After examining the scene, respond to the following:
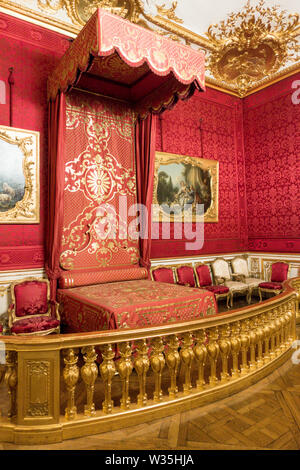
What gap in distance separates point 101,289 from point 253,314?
2012 mm

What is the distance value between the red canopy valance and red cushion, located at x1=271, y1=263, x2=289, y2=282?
12.9 feet

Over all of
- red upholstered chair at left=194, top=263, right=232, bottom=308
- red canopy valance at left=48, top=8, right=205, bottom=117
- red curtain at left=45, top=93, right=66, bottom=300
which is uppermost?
red canopy valance at left=48, top=8, right=205, bottom=117

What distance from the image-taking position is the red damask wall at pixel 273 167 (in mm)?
6254

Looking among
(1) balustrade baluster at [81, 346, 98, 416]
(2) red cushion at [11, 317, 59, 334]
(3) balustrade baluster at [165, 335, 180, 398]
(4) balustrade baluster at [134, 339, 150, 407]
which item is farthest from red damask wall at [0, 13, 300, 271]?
(1) balustrade baluster at [81, 346, 98, 416]

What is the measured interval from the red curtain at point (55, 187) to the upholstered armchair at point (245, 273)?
3807 mm

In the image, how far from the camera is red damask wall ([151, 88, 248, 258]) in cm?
602

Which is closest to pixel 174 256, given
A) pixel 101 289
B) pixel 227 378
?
→ pixel 101 289

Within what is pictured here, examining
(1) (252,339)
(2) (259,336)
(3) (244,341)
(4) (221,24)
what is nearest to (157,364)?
(3) (244,341)

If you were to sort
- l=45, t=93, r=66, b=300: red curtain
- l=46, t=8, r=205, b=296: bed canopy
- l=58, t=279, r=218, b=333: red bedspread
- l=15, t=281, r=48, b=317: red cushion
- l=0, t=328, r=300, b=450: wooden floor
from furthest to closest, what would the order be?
l=45, t=93, r=66, b=300: red curtain → l=15, t=281, r=48, b=317: red cushion → l=46, t=8, r=205, b=296: bed canopy → l=58, t=279, r=218, b=333: red bedspread → l=0, t=328, r=300, b=450: wooden floor

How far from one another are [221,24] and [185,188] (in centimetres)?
284

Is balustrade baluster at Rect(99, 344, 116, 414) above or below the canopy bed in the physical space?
below

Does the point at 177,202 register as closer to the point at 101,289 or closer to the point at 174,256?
the point at 174,256

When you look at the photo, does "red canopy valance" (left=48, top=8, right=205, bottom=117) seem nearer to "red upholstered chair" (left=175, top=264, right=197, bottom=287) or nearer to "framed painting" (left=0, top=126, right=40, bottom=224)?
"framed painting" (left=0, top=126, right=40, bottom=224)

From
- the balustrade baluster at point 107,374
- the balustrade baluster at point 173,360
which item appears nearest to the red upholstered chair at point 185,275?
the balustrade baluster at point 173,360
